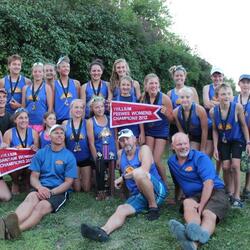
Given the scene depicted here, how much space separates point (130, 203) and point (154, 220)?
1.46 ft

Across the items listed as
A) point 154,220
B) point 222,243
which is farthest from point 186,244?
point 154,220

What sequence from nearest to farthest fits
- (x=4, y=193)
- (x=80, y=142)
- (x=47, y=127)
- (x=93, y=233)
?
(x=93, y=233), (x=4, y=193), (x=80, y=142), (x=47, y=127)

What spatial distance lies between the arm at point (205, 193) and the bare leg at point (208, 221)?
9 centimetres

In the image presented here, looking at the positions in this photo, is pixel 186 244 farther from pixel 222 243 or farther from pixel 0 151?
pixel 0 151

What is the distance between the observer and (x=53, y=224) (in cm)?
613

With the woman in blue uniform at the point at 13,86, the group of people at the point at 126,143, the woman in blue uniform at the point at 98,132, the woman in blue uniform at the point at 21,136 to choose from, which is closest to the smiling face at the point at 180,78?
the group of people at the point at 126,143

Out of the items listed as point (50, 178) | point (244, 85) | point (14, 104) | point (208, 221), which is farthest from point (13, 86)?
point (208, 221)

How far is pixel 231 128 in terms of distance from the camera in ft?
22.1

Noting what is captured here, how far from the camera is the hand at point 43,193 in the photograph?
6395mm

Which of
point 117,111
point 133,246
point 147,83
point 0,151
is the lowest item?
point 133,246

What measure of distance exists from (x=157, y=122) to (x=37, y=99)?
2.35 m

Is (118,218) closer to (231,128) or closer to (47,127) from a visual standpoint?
(231,128)

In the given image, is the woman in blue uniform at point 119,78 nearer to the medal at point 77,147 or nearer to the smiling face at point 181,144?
the medal at point 77,147

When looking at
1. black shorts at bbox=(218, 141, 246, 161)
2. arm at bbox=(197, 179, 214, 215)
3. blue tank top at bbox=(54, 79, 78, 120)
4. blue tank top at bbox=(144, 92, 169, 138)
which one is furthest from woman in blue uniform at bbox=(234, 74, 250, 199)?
blue tank top at bbox=(54, 79, 78, 120)
